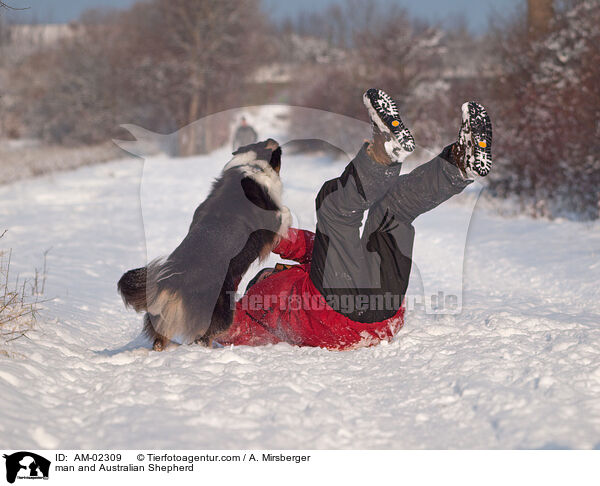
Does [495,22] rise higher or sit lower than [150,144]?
higher

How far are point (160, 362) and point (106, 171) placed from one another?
15044 mm

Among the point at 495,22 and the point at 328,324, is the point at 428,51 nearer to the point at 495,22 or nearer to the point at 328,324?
the point at 495,22

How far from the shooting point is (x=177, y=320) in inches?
112

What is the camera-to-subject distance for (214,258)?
2848 mm

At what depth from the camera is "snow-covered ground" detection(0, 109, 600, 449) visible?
1.95 metres

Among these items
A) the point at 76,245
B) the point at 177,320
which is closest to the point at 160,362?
the point at 177,320

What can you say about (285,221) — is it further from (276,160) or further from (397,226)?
(397,226)

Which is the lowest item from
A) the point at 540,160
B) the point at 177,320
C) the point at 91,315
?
the point at 91,315

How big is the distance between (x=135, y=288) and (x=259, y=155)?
1151 millimetres

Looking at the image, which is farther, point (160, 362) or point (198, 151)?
point (198, 151)

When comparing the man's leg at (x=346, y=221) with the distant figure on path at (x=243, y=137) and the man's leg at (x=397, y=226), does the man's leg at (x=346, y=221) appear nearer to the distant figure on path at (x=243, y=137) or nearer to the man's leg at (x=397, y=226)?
the man's leg at (x=397, y=226)

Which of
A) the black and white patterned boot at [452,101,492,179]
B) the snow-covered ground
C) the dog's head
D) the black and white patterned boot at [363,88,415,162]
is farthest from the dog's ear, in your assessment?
the black and white patterned boot at [452,101,492,179]
